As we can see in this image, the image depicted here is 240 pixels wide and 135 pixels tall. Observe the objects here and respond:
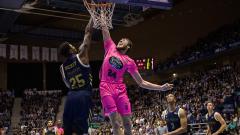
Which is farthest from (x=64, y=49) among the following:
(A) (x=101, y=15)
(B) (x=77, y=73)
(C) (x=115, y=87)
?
(A) (x=101, y=15)

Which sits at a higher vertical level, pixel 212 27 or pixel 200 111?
pixel 212 27

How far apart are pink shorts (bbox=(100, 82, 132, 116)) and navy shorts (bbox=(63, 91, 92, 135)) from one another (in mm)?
652

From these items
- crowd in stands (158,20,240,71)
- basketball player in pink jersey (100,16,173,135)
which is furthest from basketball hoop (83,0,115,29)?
crowd in stands (158,20,240,71)

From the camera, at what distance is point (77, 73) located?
6.37 meters

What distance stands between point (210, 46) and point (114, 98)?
22623 mm

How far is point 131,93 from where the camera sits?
1308 inches

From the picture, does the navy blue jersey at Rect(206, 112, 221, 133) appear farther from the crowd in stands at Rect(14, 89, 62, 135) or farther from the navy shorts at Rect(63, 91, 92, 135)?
the crowd in stands at Rect(14, 89, 62, 135)

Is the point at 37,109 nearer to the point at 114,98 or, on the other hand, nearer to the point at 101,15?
the point at 101,15

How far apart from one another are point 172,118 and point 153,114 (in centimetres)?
1713

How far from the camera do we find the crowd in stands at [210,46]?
26797 mm

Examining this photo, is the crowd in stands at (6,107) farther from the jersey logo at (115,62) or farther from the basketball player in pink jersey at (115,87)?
the jersey logo at (115,62)

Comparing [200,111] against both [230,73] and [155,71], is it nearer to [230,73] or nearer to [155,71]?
[230,73]

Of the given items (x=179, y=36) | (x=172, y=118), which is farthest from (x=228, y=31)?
(x=172, y=118)

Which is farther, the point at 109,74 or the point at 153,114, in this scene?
the point at 153,114
